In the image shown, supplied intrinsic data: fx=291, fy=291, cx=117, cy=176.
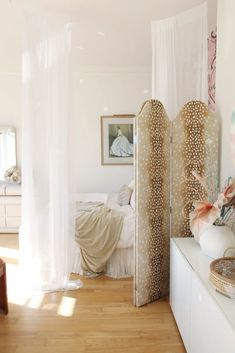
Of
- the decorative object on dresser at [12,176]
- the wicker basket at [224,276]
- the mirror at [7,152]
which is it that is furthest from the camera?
the mirror at [7,152]

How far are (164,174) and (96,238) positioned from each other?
3.65 feet

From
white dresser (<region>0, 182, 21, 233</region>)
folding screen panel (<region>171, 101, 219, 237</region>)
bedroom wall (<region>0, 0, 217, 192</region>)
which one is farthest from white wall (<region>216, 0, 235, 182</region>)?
white dresser (<region>0, 182, 21, 233</region>)

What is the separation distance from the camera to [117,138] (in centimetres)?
504

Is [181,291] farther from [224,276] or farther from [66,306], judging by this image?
[66,306]

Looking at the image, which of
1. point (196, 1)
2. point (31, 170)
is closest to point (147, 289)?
point (31, 170)

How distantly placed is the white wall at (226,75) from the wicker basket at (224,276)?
0.75m

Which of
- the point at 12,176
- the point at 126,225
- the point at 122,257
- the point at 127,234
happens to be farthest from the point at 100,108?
the point at 122,257

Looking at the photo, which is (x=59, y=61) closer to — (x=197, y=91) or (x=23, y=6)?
(x=23, y=6)

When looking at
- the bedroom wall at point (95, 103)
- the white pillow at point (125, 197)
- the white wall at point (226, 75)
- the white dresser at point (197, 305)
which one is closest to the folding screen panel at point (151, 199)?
the white dresser at point (197, 305)

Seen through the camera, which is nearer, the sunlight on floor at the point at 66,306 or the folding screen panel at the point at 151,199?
the folding screen panel at the point at 151,199

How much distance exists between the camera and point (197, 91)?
100 inches

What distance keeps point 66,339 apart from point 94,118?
3659 mm

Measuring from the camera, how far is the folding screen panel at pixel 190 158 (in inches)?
93.7

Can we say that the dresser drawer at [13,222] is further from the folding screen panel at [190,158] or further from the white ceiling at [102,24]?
the folding screen panel at [190,158]
